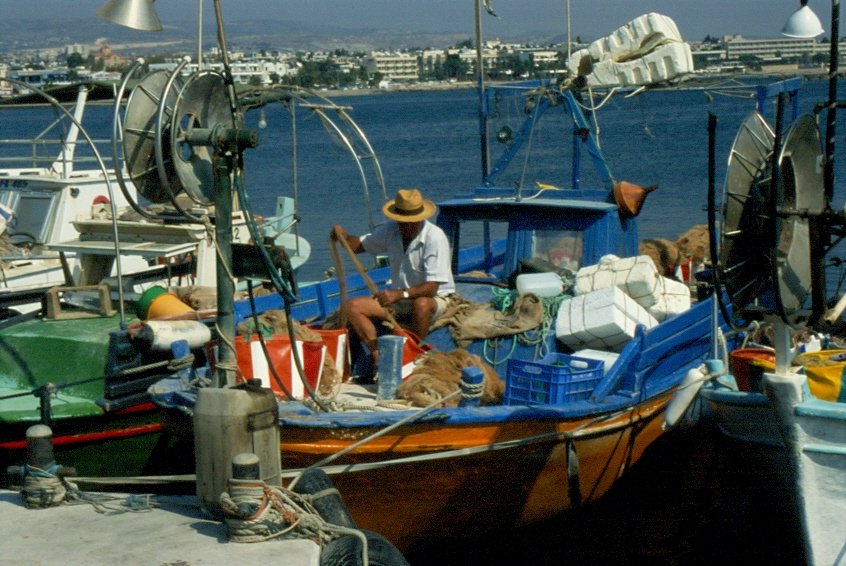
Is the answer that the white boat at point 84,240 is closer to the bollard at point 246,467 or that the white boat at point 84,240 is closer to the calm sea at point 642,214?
the calm sea at point 642,214

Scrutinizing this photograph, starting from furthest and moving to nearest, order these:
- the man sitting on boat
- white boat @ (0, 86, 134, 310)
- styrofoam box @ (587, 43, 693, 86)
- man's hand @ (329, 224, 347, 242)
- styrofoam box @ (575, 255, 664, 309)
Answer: white boat @ (0, 86, 134, 310) → styrofoam box @ (587, 43, 693, 86) → styrofoam box @ (575, 255, 664, 309) → the man sitting on boat → man's hand @ (329, 224, 347, 242)

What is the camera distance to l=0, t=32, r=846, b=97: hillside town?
15327 mm

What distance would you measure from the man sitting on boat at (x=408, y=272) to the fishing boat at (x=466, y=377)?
31cm

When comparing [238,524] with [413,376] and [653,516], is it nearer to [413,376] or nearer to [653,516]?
[413,376]

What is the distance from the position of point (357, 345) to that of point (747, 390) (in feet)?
9.86

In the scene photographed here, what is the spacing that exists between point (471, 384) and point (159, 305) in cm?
388

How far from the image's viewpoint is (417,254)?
9602 millimetres

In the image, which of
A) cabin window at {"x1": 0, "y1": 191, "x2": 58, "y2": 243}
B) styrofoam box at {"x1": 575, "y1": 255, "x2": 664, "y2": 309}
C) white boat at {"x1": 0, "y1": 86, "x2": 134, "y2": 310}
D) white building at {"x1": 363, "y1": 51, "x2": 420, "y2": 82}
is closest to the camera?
styrofoam box at {"x1": 575, "y1": 255, "x2": 664, "y2": 309}

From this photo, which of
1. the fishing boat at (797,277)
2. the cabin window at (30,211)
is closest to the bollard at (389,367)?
the fishing boat at (797,277)

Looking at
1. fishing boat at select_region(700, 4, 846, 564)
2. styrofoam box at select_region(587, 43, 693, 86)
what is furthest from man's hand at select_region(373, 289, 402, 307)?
styrofoam box at select_region(587, 43, 693, 86)

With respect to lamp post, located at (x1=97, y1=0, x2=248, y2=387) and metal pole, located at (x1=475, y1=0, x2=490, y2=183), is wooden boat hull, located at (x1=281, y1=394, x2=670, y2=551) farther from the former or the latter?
metal pole, located at (x1=475, y1=0, x2=490, y2=183)

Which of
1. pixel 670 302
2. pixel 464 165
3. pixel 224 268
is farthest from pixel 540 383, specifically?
pixel 464 165

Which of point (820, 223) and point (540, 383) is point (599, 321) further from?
point (820, 223)

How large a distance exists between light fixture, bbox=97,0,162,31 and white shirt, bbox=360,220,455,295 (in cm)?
302
